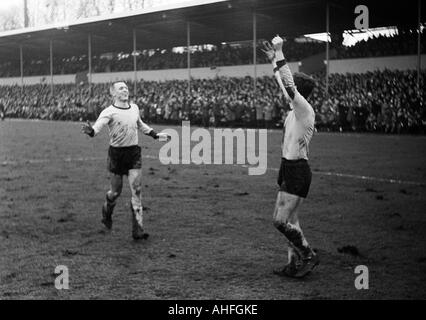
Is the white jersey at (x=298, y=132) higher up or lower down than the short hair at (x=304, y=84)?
lower down

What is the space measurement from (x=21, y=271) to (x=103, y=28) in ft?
109

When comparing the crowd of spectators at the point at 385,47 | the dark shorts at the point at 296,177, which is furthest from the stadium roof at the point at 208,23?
the dark shorts at the point at 296,177

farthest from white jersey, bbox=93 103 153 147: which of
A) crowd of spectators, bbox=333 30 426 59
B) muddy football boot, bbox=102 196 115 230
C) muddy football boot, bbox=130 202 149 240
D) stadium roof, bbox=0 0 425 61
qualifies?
crowd of spectators, bbox=333 30 426 59

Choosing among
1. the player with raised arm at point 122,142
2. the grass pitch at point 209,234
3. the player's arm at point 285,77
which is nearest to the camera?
the player's arm at point 285,77

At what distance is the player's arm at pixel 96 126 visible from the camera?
21.9 ft

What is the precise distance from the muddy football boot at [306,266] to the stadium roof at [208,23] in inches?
885

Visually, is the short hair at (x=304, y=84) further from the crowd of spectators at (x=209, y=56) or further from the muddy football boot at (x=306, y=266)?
the crowd of spectators at (x=209, y=56)

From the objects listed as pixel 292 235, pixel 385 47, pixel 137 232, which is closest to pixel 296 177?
pixel 292 235

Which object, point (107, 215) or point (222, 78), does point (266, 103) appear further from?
point (107, 215)

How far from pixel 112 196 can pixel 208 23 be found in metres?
27.3

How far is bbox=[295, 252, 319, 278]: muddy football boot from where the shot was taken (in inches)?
212

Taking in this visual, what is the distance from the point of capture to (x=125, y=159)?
23.4ft

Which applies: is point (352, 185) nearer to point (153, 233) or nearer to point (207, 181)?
point (207, 181)
